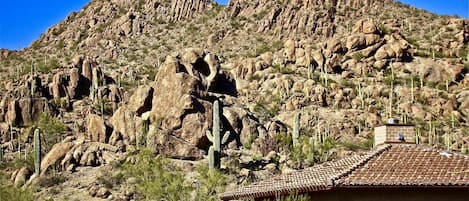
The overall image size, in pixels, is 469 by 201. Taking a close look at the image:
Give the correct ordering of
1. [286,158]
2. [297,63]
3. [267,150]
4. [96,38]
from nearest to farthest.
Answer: [286,158]
[267,150]
[297,63]
[96,38]

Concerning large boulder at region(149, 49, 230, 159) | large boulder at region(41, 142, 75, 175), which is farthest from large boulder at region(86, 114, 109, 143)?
large boulder at region(149, 49, 230, 159)

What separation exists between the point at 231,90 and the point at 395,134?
117 ft

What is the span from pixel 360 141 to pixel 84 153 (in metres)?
16.3

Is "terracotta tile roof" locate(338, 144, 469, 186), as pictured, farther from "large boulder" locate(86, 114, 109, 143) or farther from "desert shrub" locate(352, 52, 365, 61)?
"desert shrub" locate(352, 52, 365, 61)

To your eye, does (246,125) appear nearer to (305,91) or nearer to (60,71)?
(305,91)

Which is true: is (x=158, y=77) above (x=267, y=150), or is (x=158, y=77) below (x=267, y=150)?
above

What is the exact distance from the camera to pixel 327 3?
7494 centimetres

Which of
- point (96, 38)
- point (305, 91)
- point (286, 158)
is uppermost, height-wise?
point (96, 38)

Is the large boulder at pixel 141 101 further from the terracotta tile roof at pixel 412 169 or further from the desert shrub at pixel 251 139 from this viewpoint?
the terracotta tile roof at pixel 412 169

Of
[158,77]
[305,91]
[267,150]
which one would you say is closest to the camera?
[267,150]

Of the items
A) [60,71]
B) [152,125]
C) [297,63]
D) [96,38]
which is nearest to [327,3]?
[297,63]

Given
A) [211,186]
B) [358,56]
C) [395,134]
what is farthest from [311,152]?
[358,56]

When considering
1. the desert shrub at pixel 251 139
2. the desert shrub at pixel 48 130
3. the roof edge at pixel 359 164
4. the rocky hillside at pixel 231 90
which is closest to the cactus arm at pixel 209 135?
the rocky hillside at pixel 231 90

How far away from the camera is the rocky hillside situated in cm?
4197
